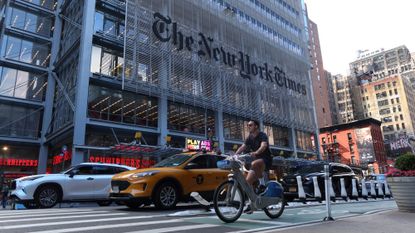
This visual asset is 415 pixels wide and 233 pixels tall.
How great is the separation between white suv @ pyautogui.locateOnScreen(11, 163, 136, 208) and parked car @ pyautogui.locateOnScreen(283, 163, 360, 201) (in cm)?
737

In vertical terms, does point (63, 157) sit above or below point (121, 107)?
below

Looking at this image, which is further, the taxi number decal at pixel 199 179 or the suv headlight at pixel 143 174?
the taxi number decal at pixel 199 179

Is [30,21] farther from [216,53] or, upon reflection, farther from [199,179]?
[199,179]

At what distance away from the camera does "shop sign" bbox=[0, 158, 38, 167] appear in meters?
29.6

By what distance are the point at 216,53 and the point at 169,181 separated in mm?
27638

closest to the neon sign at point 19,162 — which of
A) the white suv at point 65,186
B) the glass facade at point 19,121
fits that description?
the glass facade at point 19,121

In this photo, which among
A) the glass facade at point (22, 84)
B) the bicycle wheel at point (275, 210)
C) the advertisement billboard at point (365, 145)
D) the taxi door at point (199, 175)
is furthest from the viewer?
the advertisement billboard at point (365, 145)

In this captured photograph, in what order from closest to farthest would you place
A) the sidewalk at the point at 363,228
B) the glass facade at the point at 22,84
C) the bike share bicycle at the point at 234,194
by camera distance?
the sidewalk at the point at 363,228
the bike share bicycle at the point at 234,194
the glass facade at the point at 22,84

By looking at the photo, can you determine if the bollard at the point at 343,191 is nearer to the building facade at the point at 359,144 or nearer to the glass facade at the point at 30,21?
the glass facade at the point at 30,21

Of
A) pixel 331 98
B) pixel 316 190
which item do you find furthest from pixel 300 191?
pixel 331 98

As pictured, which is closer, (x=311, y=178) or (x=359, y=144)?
(x=311, y=178)

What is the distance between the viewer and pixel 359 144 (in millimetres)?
78750

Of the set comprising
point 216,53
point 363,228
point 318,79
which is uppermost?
point 318,79

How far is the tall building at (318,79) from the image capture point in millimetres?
98731
